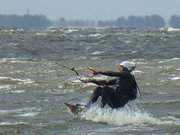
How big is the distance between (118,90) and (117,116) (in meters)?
0.62

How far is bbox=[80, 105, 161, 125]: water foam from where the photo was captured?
656 inches

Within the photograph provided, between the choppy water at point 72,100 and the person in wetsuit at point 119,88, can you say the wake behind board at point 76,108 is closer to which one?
the choppy water at point 72,100

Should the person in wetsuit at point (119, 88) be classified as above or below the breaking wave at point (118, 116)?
above

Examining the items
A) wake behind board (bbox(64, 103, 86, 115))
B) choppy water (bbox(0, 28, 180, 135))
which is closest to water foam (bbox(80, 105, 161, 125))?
choppy water (bbox(0, 28, 180, 135))

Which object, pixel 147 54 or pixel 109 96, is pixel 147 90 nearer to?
pixel 109 96

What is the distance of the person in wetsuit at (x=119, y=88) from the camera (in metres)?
16.5

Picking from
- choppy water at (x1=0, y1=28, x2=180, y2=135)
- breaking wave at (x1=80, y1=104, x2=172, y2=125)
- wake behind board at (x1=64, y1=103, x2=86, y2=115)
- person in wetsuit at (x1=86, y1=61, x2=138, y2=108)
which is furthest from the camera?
wake behind board at (x1=64, y1=103, x2=86, y2=115)

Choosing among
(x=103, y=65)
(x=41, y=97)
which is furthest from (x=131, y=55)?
(x=41, y=97)

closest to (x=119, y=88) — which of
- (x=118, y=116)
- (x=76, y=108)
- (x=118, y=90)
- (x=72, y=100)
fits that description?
(x=118, y=90)

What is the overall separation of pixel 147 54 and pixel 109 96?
33.2m

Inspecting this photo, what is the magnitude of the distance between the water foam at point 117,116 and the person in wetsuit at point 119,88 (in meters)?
0.18

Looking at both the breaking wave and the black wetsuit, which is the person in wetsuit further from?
the breaking wave

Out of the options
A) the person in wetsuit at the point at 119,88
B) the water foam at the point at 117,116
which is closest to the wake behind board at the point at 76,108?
the water foam at the point at 117,116

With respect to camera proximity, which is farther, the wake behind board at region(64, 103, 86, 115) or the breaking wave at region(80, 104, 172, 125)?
the wake behind board at region(64, 103, 86, 115)
